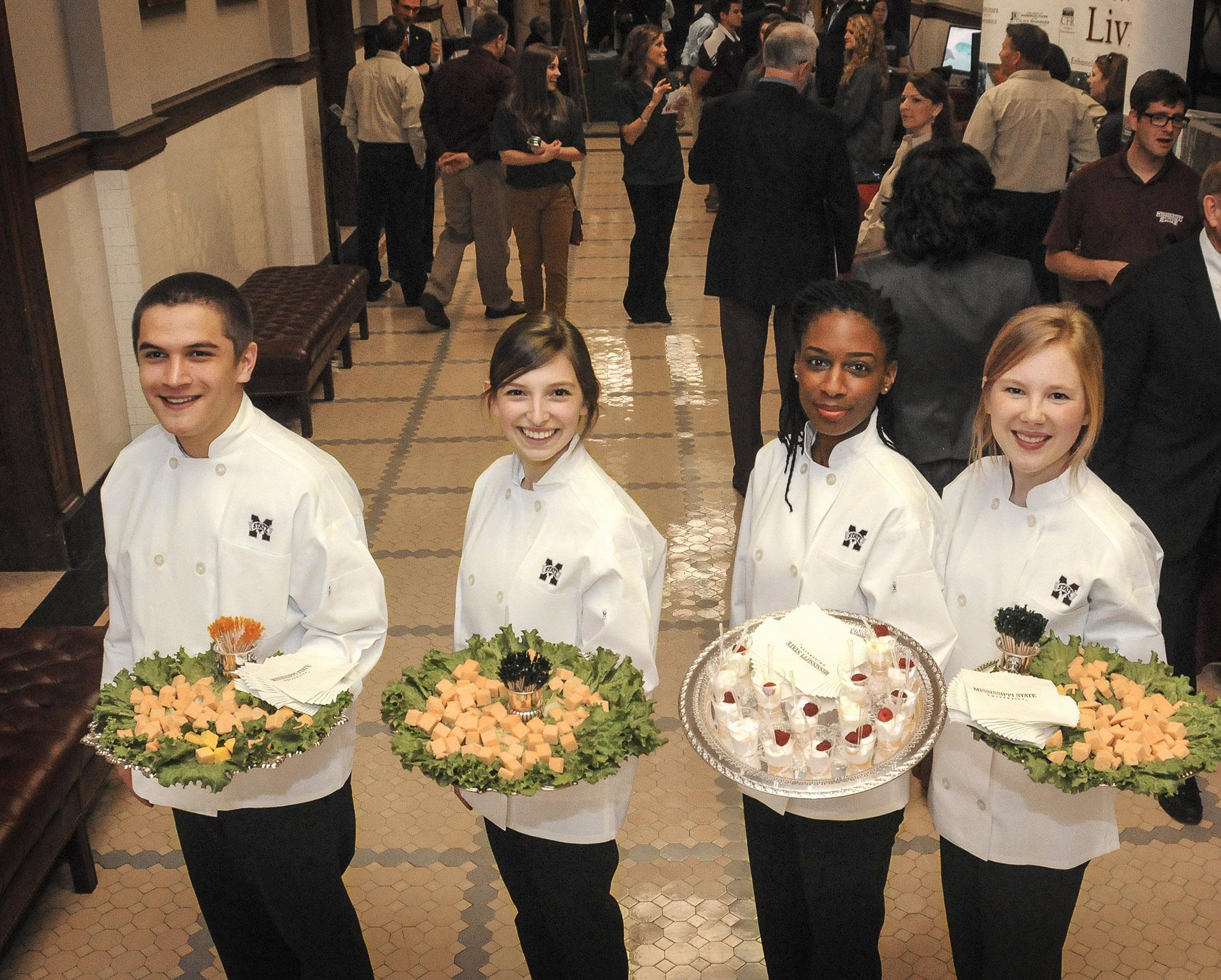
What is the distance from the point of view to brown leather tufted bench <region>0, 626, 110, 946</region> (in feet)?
9.99

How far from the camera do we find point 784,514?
260 cm

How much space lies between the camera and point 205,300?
2.44 meters

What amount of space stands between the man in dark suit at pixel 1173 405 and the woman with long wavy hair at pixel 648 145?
515 centimetres

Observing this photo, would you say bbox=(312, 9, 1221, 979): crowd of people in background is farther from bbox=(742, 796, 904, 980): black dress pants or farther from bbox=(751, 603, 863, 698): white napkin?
bbox=(751, 603, 863, 698): white napkin

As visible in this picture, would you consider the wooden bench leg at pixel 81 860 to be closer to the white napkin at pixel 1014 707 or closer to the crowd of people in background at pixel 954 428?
the crowd of people in background at pixel 954 428


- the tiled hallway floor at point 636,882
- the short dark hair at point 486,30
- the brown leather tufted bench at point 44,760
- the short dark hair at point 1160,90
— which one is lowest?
the tiled hallway floor at point 636,882

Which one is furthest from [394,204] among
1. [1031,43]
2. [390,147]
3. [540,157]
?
[1031,43]

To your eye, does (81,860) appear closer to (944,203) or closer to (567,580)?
(567,580)

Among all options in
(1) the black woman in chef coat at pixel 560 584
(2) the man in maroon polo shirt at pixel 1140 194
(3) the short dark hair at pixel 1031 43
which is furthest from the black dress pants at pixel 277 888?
(3) the short dark hair at pixel 1031 43

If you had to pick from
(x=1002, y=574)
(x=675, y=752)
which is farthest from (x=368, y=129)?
(x=1002, y=574)

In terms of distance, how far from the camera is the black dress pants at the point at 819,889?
2.46 metres

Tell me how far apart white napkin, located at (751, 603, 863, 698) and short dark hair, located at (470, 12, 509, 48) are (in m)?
6.85

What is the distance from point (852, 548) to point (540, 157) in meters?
5.90

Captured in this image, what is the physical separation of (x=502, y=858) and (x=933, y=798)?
86 centimetres
